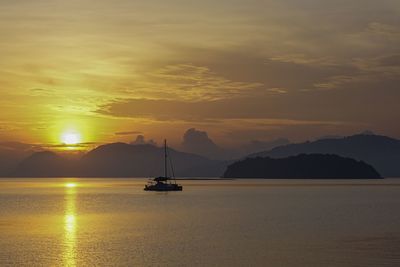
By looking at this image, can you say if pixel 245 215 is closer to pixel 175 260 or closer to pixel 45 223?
pixel 45 223

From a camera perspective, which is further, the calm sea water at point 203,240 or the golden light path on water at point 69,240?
the golden light path on water at point 69,240

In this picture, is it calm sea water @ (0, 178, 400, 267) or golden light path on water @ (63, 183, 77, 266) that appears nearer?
calm sea water @ (0, 178, 400, 267)

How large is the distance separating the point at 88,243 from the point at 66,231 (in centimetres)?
1662

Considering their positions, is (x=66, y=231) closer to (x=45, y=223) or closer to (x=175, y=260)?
(x=45, y=223)

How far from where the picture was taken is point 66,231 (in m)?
87.8

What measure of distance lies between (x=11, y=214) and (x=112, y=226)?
37.8 meters

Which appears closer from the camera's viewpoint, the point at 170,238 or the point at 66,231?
the point at 170,238

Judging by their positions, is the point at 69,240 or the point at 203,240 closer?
the point at 203,240

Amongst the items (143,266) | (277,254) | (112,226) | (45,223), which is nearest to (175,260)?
(143,266)

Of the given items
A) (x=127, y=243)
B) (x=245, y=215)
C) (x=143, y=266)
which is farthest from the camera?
(x=245, y=215)

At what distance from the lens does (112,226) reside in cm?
9512

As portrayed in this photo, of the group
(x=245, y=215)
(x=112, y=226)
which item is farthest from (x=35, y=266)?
(x=245, y=215)

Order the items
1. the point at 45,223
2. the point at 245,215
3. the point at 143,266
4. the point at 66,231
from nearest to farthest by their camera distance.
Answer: the point at 143,266 < the point at 66,231 < the point at 45,223 < the point at 245,215

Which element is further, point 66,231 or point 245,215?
point 245,215
